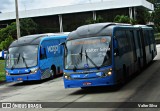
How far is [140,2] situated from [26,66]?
2702 inches

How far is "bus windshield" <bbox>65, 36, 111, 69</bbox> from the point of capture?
15008mm

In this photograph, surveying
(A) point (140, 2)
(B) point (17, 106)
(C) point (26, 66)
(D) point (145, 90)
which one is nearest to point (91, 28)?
(D) point (145, 90)

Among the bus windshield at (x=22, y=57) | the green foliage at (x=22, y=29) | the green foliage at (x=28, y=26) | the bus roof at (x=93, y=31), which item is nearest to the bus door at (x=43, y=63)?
the bus windshield at (x=22, y=57)

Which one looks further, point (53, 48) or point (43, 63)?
point (53, 48)

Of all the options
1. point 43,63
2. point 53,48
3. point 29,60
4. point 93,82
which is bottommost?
point 93,82

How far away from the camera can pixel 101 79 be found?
14.7m

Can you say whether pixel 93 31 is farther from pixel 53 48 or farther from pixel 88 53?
pixel 53 48

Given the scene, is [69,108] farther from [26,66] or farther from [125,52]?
[26,66]

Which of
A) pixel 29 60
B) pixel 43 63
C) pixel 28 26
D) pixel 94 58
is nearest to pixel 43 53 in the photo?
pixel 43 63

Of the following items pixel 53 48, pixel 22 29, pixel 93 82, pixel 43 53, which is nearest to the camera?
pixel 93 82

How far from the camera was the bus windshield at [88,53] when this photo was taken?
15.0 m

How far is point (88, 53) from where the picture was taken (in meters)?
15.2

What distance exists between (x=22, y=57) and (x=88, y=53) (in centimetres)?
818

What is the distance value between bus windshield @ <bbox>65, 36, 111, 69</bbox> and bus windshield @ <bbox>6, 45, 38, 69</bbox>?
23.2 feet
